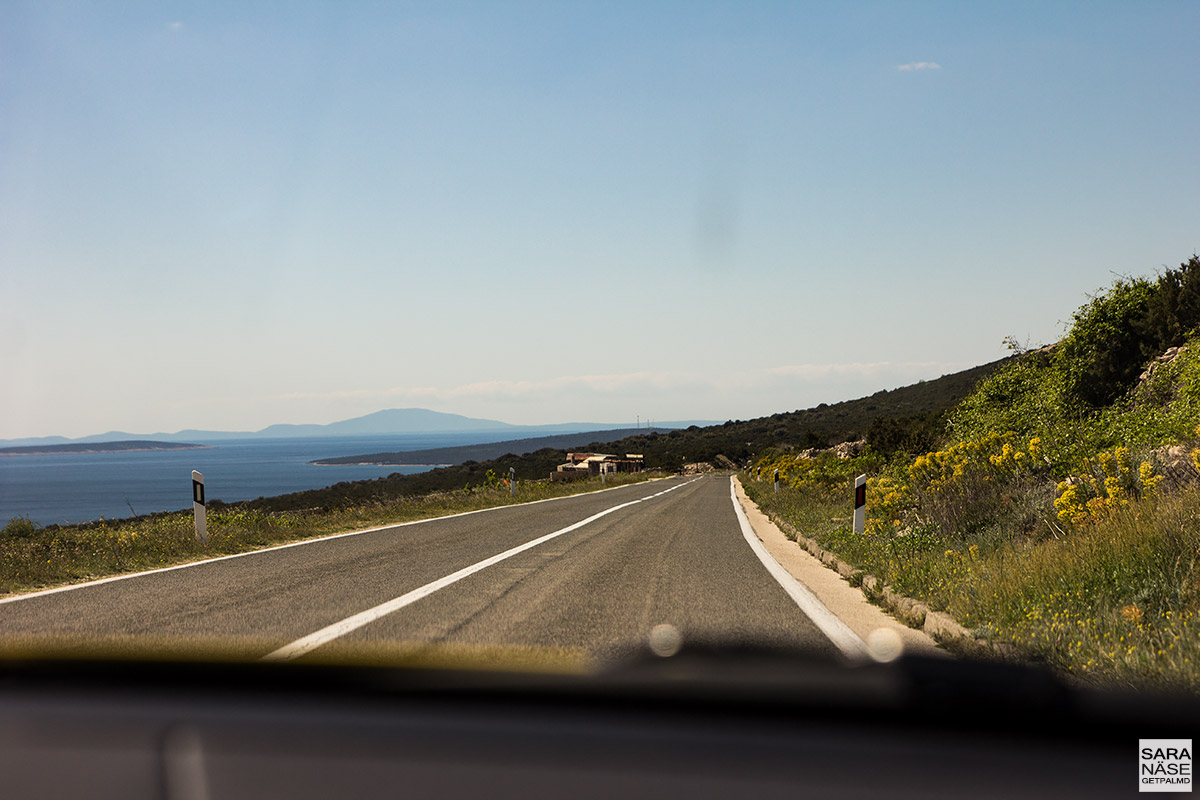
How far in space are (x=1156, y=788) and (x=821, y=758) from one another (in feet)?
2.87

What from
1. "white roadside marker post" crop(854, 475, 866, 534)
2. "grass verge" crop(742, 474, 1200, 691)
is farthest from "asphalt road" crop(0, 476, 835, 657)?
"white roadside marker post" crop(854, 475, 866, 534)

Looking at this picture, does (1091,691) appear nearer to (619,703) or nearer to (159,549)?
(619,703)

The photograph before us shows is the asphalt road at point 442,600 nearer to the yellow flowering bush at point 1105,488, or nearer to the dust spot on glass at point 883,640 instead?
the dust spot on glass at point 883,640

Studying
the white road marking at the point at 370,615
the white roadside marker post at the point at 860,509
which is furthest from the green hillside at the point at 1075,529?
the white road marking at the point at 370,615

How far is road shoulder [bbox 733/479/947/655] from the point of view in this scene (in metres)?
5.96

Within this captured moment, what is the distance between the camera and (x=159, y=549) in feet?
37.8

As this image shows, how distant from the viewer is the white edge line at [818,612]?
5.56 meters

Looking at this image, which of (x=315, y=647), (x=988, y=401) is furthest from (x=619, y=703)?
(x=988, y=401)

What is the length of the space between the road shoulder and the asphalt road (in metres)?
0.42

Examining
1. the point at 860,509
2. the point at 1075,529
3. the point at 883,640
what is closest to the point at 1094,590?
the point at 883,640

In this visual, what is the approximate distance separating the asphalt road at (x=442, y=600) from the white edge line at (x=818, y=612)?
0.39ft

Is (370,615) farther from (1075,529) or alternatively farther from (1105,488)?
(1105,488)

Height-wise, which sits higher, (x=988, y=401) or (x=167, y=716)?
(x=988, y=401)

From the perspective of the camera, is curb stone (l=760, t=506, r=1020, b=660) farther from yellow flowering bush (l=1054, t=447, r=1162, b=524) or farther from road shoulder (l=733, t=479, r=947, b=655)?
yellow flowering bush (l=1054, t=447, r=1162, b=524)
